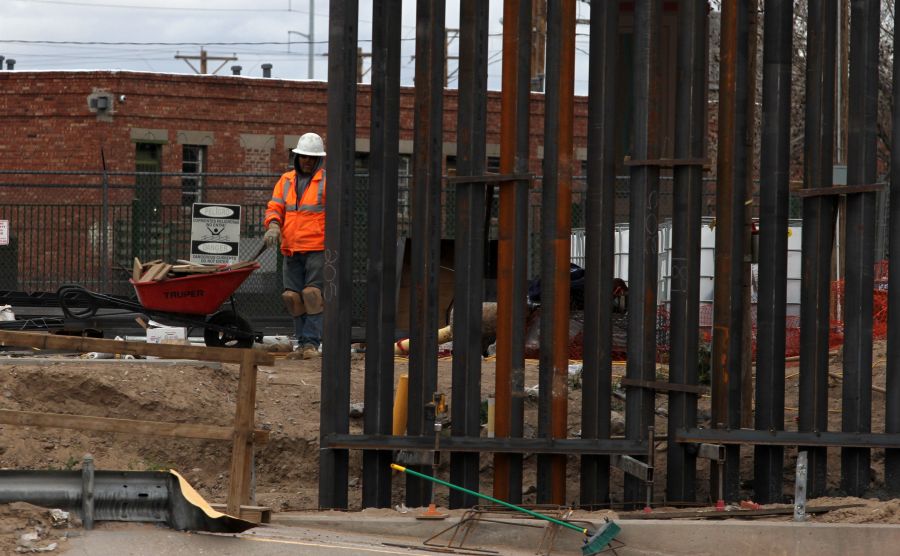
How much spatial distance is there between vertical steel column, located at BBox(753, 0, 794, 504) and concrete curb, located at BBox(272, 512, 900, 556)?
0.81m

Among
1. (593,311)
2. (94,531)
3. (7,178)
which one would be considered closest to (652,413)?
(593,311)

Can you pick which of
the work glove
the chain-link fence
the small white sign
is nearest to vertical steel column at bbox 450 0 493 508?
the work glove

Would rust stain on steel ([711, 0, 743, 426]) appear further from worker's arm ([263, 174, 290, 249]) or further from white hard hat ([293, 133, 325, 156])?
worker's arm ([263, 174, 290, 249])

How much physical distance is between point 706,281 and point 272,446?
20.8ft

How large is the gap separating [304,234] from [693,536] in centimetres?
691

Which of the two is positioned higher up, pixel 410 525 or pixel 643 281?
pixel 643 281

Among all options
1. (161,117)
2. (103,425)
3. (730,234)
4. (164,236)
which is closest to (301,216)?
(730,234)

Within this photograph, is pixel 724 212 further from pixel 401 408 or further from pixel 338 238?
pixel 401 408

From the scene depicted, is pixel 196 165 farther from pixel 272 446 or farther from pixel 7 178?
pixel 272 446

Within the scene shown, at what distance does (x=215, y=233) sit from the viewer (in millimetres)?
14820

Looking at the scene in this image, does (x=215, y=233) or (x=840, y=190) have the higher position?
(x=840, y=190)

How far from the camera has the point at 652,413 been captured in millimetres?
7371

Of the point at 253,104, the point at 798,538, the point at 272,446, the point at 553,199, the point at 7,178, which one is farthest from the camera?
the point at 253,104

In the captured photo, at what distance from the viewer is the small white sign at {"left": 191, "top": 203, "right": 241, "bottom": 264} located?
14.7 meters
